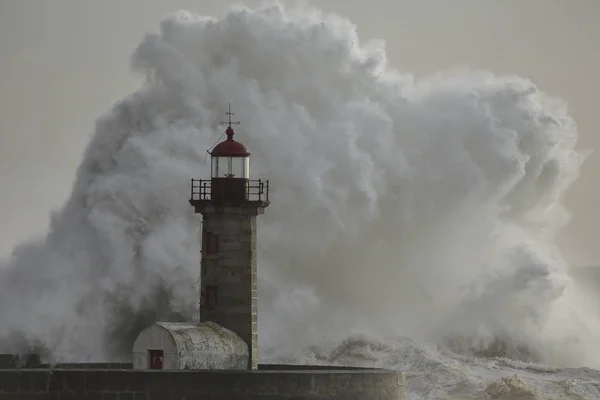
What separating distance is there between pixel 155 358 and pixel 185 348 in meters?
0.49

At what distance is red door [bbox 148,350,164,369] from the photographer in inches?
1093

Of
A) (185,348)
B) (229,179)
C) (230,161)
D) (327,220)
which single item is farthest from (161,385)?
(327,220)

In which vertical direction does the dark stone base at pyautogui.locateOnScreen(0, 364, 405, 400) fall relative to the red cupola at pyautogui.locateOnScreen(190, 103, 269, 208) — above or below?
below

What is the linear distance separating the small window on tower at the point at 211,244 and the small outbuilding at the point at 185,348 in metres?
1.05

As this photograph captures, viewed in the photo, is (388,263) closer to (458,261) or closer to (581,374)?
(458,261)

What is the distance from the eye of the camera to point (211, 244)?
28.9 m

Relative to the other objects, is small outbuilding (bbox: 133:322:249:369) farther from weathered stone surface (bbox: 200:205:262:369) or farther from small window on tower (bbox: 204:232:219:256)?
small window on tower (bbox: 204:232:219:256)

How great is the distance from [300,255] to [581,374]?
6.29m

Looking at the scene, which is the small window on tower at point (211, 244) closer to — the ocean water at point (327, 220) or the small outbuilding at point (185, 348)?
the small outbuilding at point (185, 348)

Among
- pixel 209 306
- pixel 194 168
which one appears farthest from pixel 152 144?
pixel 209 306

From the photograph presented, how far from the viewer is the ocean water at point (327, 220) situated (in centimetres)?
4106

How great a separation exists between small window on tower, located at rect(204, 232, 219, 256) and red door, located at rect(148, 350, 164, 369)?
5.97ft

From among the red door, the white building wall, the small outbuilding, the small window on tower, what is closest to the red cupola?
the small window on tower

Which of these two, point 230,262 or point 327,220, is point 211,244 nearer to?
point 230,262
